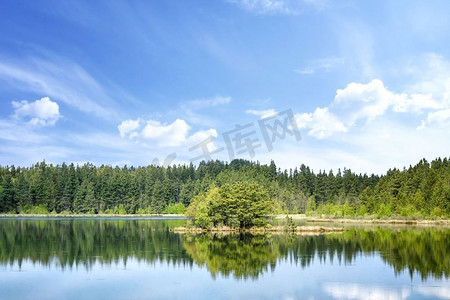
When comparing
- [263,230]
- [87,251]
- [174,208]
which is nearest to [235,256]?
[87,251]

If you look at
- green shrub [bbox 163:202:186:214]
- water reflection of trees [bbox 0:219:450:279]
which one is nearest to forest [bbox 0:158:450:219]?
green shrub [bbox 163:202:186:214]

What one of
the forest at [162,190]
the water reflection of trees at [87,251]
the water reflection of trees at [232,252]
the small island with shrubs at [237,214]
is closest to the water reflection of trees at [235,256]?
the water reflection of trees at [232,252]

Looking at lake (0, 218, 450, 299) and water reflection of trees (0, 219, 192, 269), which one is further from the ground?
water reflection of trees (0, 219, 192, 269)

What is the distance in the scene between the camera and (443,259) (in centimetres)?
3045

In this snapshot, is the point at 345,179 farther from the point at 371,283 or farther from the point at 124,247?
the point at 371,283

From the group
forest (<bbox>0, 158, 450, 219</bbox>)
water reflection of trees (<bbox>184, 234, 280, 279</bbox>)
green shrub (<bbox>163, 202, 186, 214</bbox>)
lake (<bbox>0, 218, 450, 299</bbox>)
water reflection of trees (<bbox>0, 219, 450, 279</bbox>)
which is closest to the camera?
lake (<bbox>0, 218, 450, 299</bbox>)

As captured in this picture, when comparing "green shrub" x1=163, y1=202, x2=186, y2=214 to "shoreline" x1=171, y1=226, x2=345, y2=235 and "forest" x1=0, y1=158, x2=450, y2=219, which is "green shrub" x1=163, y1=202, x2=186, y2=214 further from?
"shoreline" x1=171, y1=226, x2=345, y2=235

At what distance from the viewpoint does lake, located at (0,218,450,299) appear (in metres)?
20.9

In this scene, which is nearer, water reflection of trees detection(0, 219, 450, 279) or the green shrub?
water reflection of trees detection(0, 219, 450, 279)

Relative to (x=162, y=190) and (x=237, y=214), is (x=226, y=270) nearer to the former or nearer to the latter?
(x=237, y=214)

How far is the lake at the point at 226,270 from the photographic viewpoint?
20.9 metres

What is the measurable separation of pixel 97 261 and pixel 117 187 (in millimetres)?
102650

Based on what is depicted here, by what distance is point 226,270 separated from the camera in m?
27.1

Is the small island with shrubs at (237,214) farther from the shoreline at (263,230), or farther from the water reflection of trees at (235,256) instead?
the water reflection of trees at (235,256)
